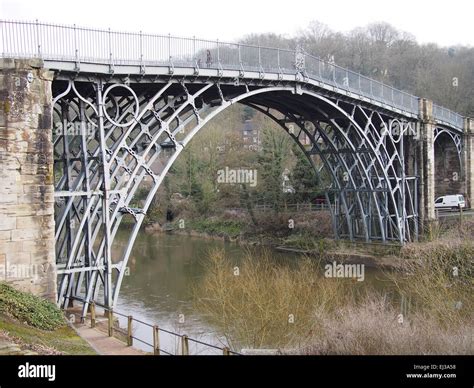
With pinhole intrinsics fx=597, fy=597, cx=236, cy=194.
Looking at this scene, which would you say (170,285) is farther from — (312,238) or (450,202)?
(450,202)

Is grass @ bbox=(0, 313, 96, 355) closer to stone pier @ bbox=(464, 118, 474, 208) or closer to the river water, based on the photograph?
the river water

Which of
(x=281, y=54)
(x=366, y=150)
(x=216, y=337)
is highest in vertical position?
(x=281, y=54)

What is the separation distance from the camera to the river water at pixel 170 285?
17406mm

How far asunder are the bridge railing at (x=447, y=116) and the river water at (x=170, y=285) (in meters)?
11.0

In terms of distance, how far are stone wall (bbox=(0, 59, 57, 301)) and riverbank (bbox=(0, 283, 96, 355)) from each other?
1.85 feet

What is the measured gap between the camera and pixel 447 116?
1396 inches

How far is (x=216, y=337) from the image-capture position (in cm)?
1678

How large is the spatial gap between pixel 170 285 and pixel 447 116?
66.0 ft

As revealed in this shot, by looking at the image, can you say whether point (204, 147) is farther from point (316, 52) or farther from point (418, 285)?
point (418, 285)

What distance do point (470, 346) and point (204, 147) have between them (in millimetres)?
37331

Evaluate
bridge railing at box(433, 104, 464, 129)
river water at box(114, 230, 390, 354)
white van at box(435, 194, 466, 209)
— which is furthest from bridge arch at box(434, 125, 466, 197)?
river water at box(114, 230, 390, 354)

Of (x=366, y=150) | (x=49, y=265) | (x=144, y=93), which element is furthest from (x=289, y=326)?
(x=366, y=150)
